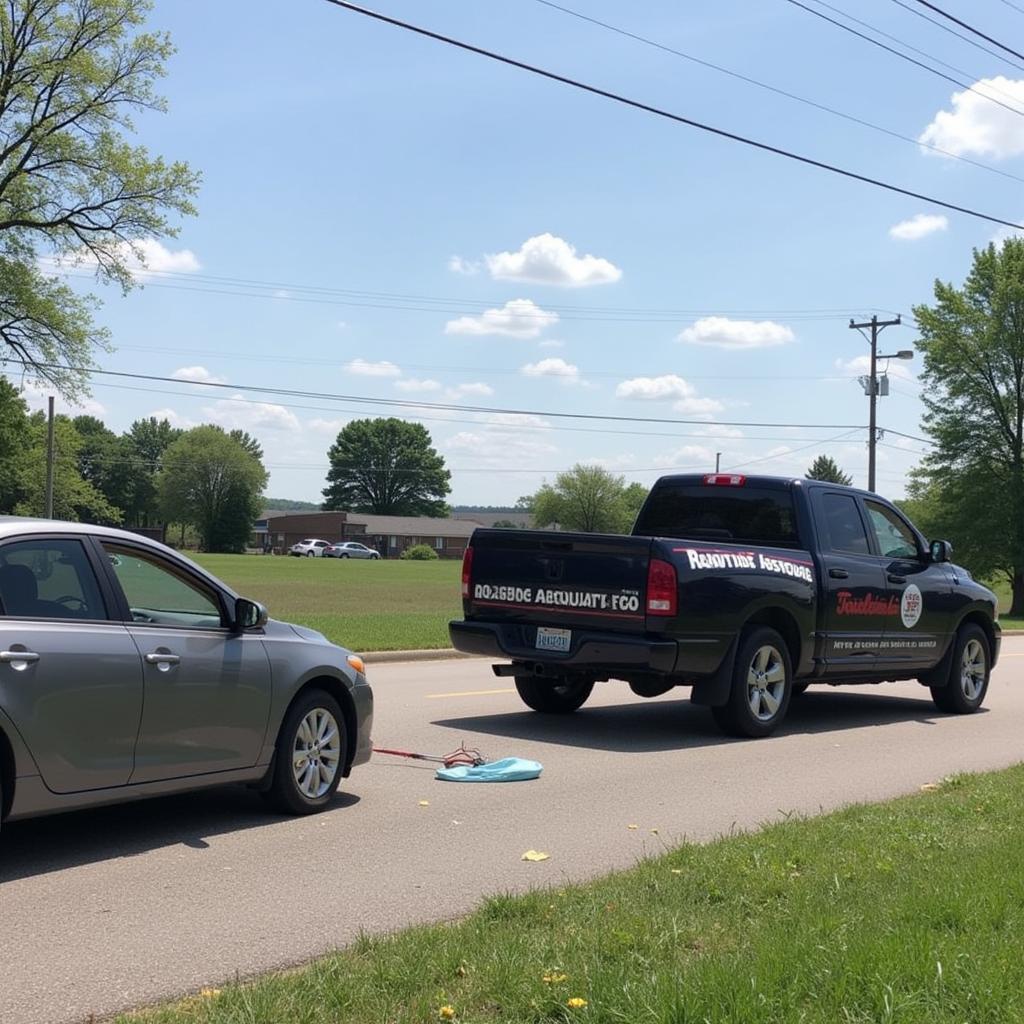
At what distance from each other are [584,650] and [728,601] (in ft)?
3.86

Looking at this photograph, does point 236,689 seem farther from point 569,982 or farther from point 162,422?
point 162,422

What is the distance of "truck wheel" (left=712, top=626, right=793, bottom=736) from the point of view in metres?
10.2

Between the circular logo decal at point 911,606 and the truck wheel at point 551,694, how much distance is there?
302cm

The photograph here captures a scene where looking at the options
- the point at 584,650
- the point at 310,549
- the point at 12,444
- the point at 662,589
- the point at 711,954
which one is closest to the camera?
the point at 711,954

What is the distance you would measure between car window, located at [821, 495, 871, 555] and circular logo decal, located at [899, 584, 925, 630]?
0.67 m

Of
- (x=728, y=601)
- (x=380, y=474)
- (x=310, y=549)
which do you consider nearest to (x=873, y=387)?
(x=728, y=601)

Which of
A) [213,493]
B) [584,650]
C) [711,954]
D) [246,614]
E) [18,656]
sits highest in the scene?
[213,493]

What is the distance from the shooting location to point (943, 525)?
54.3 metres

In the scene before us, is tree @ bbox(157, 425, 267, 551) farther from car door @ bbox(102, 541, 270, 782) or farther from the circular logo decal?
car door @ bbox(102, 541, 270, 782)

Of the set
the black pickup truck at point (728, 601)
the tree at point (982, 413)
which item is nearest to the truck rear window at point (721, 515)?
the black pickup truck at point (728, 601)

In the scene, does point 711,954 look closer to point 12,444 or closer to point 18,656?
point 18,656

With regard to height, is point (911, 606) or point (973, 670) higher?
point (911, 606)

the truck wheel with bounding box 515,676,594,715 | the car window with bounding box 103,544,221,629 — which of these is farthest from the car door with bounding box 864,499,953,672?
the car window with bounding box 103,544,221,629

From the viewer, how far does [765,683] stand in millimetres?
10570
